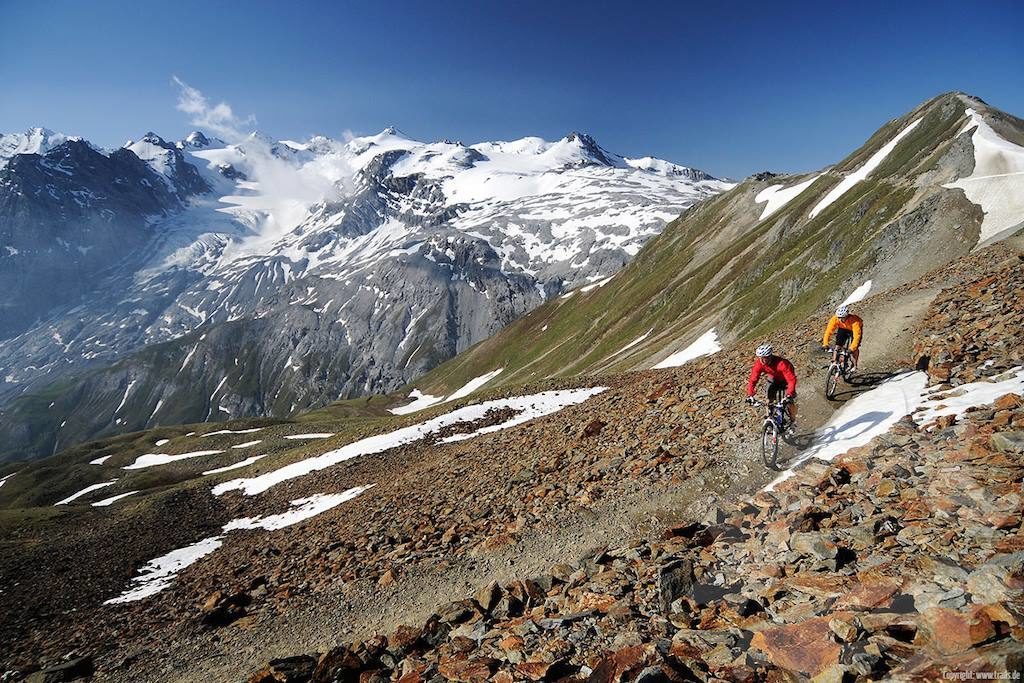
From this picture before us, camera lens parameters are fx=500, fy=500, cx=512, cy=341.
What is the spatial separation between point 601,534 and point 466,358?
183m

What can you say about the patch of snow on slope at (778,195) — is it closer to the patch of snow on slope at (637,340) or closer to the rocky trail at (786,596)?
the patch of snow on slope at (637,340)

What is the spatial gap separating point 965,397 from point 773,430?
5.06 meters

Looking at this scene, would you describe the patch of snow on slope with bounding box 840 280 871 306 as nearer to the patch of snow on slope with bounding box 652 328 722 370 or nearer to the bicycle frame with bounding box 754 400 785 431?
the patch of snow on slope with bounding box 652 328 722 370

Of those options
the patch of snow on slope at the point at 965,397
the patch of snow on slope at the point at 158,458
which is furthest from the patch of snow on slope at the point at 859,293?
the patch of snow on slope at the point at 158,458

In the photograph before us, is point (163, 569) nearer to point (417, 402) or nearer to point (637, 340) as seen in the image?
point (637, 340)

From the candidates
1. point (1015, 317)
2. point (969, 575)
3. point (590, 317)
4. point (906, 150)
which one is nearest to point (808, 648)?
point (969, 575)

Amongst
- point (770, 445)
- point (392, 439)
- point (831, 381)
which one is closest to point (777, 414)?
point (770, 445)

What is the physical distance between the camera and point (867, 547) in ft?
30.5

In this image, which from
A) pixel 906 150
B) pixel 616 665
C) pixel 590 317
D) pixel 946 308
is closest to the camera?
pixel 616 665

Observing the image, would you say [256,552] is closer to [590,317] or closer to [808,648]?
[808,648]

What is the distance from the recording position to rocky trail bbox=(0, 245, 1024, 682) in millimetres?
8336

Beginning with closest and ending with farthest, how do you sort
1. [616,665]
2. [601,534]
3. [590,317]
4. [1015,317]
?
[616,665] < [601,534] < [1015,317] < [590,317]

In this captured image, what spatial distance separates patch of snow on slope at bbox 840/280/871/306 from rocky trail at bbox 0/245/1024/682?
1402 cm

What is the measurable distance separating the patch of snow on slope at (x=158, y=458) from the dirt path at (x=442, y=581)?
220ft
